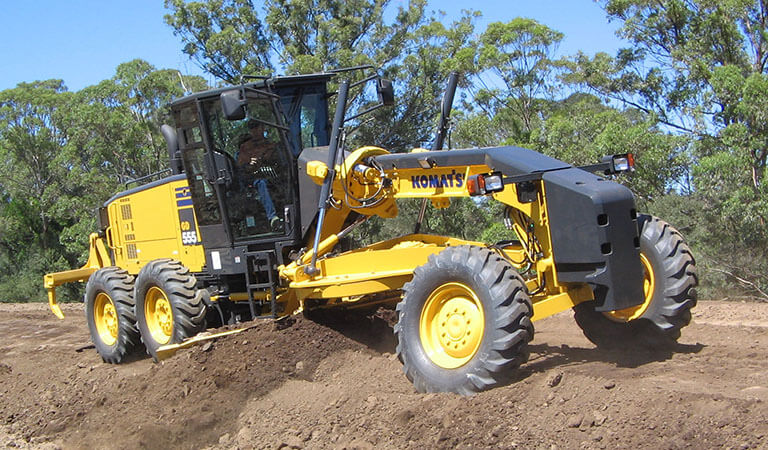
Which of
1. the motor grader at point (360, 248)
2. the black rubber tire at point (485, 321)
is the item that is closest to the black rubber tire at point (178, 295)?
the motor grader at point (360, 248)

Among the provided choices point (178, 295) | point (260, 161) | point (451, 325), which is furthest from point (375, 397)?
point (178, 295)

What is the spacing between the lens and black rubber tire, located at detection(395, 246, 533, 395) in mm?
5566

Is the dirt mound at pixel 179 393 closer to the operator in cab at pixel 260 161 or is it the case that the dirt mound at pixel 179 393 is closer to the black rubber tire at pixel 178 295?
the black rubber tire at pixel 178 295

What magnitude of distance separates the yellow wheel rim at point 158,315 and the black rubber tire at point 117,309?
0.38 meters

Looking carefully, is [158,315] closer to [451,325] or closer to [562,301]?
[451,325]

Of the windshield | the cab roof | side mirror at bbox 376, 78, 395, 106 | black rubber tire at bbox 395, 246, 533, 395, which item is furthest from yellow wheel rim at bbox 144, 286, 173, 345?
black rubber tire at bbox 395, 246, 533, 395

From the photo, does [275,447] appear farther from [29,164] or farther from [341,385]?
[29,164]

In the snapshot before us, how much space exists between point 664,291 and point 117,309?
21.4 ft

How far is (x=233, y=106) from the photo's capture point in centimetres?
717

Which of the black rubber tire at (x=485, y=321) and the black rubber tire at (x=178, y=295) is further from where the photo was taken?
the black rubber tire at (x=178, y=295)

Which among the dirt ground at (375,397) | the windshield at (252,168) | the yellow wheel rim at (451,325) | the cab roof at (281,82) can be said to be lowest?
the dirt ground at (375,397)

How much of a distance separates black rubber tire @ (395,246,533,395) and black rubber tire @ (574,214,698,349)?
0.90 m

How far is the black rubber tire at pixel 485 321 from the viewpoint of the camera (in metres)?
5.57

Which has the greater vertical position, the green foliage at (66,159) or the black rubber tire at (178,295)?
the green foliage at (66,159)
